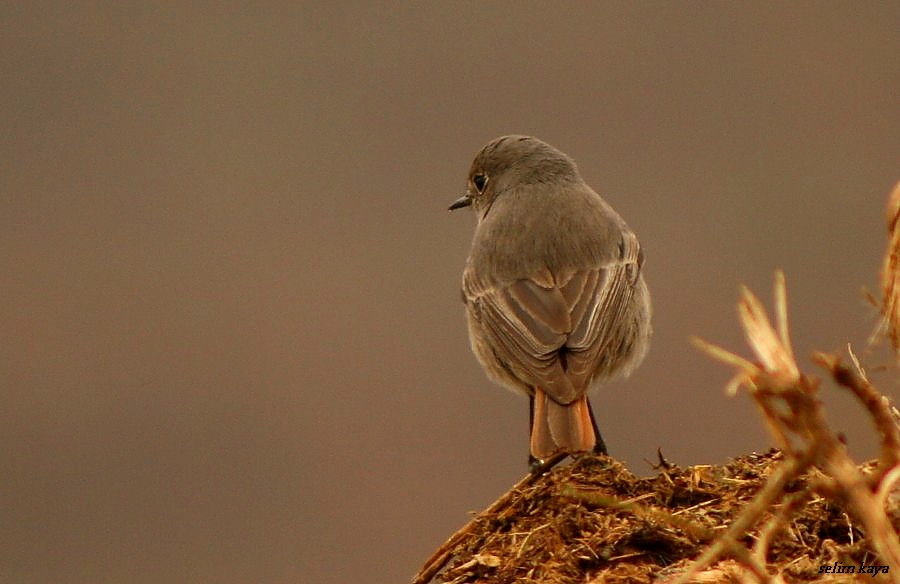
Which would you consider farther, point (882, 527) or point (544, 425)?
point (544, 425)

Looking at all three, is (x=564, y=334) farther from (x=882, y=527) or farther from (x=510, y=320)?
(x=882, y=527)

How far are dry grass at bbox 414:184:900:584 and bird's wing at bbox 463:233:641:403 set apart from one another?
136cm

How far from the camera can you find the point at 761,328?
1.97 meters

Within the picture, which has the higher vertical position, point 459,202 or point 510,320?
point 459,202

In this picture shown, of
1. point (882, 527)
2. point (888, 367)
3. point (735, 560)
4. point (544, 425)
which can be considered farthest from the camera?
point (544, 425)

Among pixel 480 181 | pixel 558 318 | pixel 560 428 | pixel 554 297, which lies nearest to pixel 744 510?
pixel 560 428

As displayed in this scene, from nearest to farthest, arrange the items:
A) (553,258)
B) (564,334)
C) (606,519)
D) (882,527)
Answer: (882,527) < (606,519) < (564,334) < (553,258)

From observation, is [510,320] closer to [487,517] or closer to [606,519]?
[487,517]

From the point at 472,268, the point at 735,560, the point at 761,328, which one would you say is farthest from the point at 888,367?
the point at 472,268

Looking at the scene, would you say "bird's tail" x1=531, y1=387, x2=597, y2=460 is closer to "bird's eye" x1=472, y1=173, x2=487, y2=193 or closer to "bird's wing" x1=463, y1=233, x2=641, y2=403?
"bird's wing" x1=463, y1=233, x2=641, y2=403

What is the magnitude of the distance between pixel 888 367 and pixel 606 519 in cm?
92

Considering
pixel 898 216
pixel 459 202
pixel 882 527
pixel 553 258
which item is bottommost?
pixel 882 527

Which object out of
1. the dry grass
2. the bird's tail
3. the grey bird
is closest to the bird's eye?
the grey bird

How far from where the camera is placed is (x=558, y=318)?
632 centimetres
